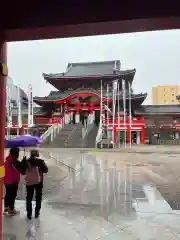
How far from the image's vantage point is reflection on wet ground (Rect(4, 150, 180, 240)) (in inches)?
173

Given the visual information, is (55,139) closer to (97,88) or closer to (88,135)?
(88,135)

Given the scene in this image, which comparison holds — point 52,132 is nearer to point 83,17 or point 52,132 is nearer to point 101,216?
point 101,216

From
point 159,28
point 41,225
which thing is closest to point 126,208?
point 41,225

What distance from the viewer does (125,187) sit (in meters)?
8.45

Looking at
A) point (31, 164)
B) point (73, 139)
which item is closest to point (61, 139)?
point (73, 139)

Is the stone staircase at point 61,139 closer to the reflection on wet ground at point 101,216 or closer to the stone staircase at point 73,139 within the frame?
the stone staircase at point 73,139

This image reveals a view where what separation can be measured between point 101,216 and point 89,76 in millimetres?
38560

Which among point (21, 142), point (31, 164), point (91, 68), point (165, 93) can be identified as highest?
point (165, 93)

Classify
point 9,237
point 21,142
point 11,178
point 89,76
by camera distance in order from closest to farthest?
point 9,237 < point 11,178 < point 21,142 < point 89,76

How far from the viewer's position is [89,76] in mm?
42719

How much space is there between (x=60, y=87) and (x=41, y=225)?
42.8 m

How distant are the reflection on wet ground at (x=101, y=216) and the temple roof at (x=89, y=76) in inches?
1394

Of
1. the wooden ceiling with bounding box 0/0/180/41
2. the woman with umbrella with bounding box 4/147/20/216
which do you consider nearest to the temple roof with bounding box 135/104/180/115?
the woman with umbrella with bounding box 4/147/20/216

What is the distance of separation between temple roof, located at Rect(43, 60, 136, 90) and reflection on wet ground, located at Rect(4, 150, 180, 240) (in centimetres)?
3542
